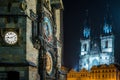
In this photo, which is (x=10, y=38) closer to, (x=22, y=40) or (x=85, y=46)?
(x=22, y=40)

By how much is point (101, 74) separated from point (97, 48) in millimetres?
29411

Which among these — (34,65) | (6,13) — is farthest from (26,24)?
(34,65)

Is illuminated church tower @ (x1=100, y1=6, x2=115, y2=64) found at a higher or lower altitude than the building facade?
higher

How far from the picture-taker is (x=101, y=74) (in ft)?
219

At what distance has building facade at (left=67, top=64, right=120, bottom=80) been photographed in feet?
211

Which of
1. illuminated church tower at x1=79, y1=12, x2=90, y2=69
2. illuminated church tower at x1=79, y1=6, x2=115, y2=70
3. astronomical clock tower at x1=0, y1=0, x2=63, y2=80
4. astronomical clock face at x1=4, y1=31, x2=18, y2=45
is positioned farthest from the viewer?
illuminated church tower at x1=79, y1=12, x2=90, y2=69

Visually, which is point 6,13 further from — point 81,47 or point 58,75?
point 81,47

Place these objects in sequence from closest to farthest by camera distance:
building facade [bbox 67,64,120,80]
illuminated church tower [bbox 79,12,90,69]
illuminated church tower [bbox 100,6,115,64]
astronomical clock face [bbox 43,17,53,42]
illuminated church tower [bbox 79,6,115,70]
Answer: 1. astronomical clock face [bbox 43,17,53,42]
2. building facade [bbox 67,64,120,80]
3. illuminated church tower [bbox 100,6,115,64]
4. illuminated church tower [bbox 79,6,115,70]
5. illuminated church tower [bbox 79,12,90,69]

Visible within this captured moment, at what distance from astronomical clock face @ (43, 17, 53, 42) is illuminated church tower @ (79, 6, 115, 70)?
Result: 6408cm

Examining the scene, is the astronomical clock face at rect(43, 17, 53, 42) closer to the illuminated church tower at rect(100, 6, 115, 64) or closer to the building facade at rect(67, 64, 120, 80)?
the building facade at rect(67, 64, 120, 80)

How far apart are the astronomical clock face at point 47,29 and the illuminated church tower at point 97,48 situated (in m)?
64.1

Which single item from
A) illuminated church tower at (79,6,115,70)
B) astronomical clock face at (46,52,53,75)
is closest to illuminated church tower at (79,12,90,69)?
illuminated church tower at (79,6,115,70)

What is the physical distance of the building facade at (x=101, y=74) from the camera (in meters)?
64.2

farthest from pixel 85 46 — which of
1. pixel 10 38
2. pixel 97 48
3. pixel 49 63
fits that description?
pixel 10 38
